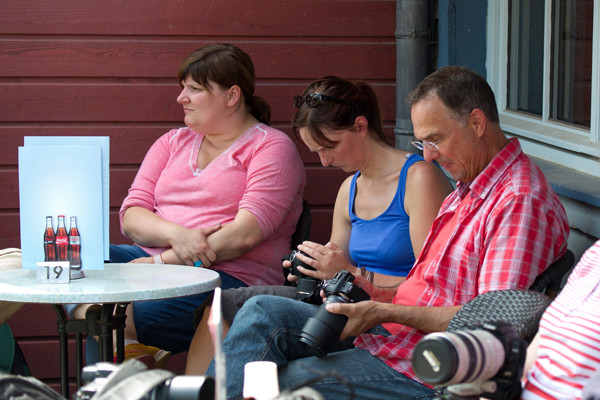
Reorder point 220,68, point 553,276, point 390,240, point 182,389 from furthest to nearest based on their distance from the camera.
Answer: point 220,68
point 390,240
point 553,276
point 182,389

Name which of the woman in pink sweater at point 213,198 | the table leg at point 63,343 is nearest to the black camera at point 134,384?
the table leg at point 63,343

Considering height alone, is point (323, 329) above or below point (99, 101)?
below

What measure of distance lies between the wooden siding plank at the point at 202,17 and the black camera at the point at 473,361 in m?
2.57

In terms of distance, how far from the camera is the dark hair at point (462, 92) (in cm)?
216

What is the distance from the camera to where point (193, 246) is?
9.98 ft

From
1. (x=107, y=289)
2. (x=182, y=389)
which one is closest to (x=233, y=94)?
(x=107, y=289)

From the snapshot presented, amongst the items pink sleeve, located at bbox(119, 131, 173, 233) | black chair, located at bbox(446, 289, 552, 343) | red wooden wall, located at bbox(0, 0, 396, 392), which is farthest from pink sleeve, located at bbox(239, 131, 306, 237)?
black chair, located at bbox(446, 289, 552, 343)

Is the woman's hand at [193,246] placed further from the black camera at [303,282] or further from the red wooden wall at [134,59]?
the red wooden wall at [134,59]

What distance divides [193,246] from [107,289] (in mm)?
812

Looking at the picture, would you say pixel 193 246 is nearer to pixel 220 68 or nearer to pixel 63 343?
pixel 63 343

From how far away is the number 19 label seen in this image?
2.32m

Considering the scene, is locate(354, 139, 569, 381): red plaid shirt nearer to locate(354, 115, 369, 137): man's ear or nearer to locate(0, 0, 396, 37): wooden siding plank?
locate(354, 115, 369, 137): man's ear

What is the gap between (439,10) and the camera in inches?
141

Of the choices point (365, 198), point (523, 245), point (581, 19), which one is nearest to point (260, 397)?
point (523, 245)
